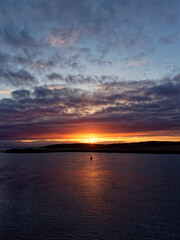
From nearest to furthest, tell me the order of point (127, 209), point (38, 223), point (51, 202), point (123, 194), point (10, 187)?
1. point (38, 223)
2. point (127, 209)
3. point (51, 202)
4. point (123, 194)
5. point (10, 187)

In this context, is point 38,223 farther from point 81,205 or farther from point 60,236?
point 81,205

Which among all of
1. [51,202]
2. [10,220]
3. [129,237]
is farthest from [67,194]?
[129,237]

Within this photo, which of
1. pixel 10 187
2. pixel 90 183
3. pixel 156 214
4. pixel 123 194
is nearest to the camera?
pixel 156 214

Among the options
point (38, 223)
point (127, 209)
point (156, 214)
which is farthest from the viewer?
point (127, 209)

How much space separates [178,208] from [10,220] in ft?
40.7

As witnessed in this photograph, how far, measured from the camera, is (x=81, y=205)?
15602 millimetres

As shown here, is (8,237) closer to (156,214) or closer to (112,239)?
(112,239)

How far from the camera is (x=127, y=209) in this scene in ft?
48.5

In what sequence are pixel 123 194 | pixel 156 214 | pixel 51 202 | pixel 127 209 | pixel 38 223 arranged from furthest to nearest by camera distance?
pixel 123 194 < pixel 51 202 < pixel 127 209 < pixel 156 214 < pixel 38 223

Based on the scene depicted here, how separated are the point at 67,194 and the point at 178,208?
9.97m

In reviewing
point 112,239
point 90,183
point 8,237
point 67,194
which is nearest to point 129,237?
point 112,239

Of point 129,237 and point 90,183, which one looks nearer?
point 129,237

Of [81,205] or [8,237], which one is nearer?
[8,237]

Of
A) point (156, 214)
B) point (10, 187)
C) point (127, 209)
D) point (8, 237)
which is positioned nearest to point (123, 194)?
point (127, 209)
